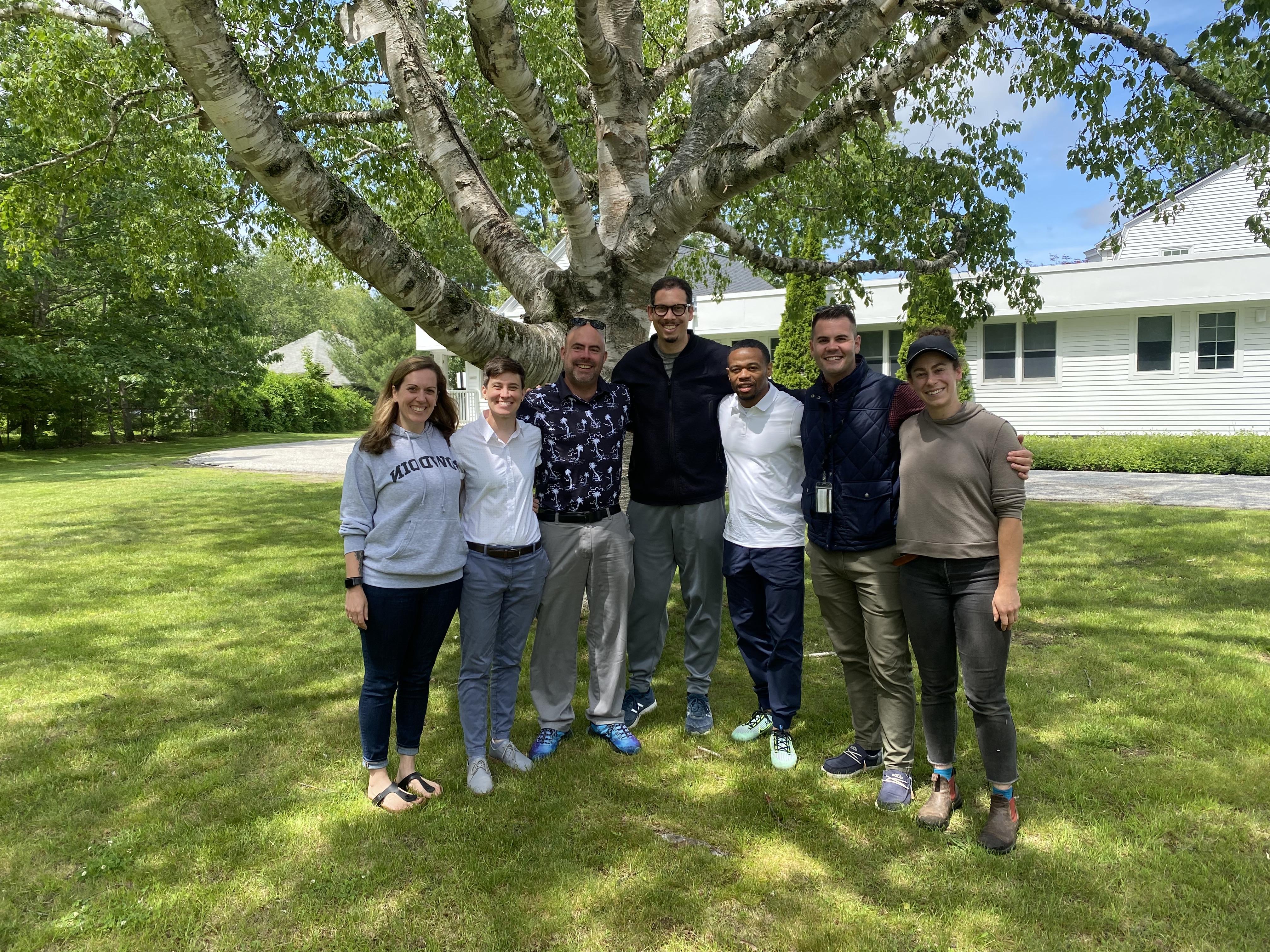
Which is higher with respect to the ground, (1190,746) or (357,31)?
(357,31)

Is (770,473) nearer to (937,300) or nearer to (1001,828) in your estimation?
(1001,828)

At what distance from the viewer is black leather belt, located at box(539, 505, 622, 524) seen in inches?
150

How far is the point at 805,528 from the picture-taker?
353 centimetres

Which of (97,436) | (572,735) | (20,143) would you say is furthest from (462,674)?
(97,436)

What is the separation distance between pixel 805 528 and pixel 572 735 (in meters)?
1.65

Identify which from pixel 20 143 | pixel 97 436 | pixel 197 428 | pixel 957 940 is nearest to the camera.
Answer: pixel 957 940

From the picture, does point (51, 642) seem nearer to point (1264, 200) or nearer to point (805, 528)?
point (805, 528)

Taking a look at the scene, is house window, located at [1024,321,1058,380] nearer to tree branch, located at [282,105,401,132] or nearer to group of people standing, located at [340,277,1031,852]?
tree branch, located at [282,105,401,132]

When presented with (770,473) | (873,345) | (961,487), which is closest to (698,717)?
(770,473)

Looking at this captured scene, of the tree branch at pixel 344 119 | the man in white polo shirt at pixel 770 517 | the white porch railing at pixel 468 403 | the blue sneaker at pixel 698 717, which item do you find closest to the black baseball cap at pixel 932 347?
the man in white polo shirt at pixel 770 517

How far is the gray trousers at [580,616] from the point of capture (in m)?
3.81

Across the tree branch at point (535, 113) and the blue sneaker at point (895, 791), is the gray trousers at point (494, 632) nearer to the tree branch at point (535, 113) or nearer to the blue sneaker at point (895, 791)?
the blue sneaker at point (895, 791)

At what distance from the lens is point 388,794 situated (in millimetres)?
3383

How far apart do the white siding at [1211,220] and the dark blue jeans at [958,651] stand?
68.4 ft
